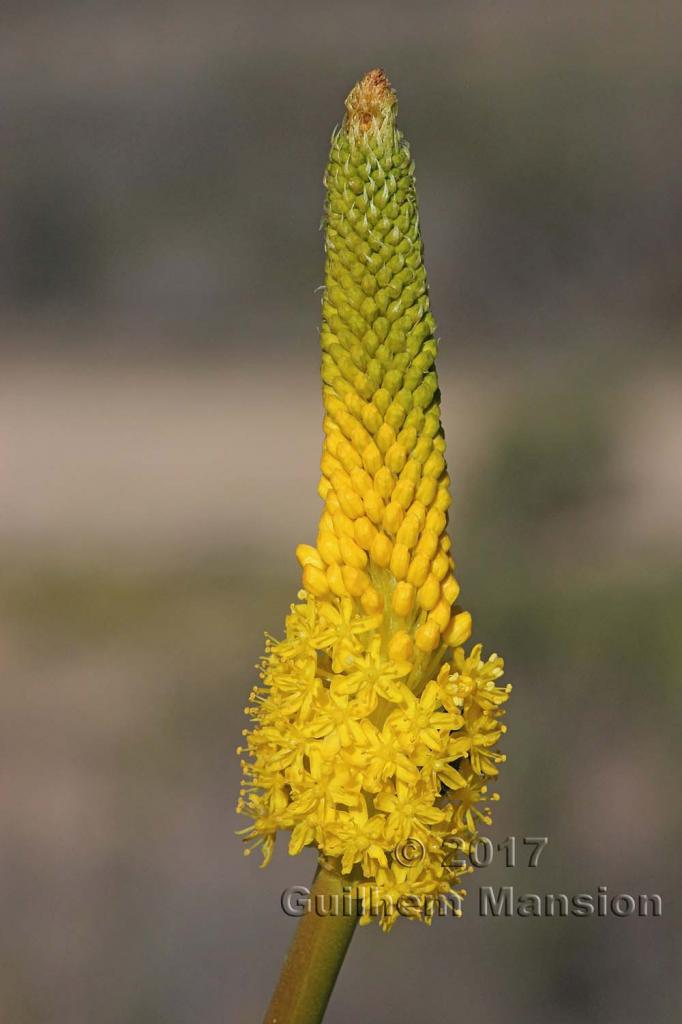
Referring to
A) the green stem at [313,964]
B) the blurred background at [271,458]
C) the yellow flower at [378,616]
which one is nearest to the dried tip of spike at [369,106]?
the yellow flower at [378,616]

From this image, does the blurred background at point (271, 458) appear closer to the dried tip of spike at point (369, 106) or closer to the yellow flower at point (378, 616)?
the yellow flower at point (378, 616)

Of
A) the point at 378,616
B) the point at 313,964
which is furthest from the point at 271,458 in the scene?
the point at 313,964

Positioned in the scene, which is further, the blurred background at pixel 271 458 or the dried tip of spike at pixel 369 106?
the blurred background at pixel 271 458

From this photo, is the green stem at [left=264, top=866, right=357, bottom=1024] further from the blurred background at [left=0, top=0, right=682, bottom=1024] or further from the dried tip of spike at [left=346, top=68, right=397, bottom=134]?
the blurred background at [left=0, top=0, right=682, bottom=1024]

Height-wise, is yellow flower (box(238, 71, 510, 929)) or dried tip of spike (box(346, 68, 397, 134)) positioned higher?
dried tip of spike (box(346, 68, 397, 134))

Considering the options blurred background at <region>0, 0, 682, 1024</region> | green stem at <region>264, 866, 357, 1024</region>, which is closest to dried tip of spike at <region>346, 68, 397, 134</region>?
green stem at <region>264, 866, 357, 1024</region>

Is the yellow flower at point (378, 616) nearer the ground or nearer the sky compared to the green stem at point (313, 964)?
nearer the sky
